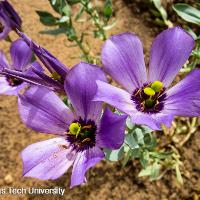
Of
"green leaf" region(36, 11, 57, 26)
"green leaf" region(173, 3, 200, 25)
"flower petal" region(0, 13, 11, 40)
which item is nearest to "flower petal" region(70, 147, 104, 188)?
"flower petal" region(0, 13, 11, 40)

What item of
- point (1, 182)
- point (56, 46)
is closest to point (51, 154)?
point (1, 182)

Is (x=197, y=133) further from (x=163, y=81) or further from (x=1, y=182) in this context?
(x=1, y=182)

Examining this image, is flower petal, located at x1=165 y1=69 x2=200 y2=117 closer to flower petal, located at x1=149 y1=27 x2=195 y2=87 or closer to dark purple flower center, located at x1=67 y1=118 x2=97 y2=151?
flower petal, located at x1=149 y1=27 x2=195 y2=87

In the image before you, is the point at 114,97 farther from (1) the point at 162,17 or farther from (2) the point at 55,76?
(1) the point at 162,17

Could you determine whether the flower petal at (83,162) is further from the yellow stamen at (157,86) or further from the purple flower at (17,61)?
the purple flower at (17,61)

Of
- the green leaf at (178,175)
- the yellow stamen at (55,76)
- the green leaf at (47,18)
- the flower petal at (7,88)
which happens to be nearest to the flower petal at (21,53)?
the flower petal at (7,88)

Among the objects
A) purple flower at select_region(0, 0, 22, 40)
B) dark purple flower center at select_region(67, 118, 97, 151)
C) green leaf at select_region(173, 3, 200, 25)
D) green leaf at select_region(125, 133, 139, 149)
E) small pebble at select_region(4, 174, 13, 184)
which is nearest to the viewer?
dark purple flower center at select_region(67, 118, 97, 151)

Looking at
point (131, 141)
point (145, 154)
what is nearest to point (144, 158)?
point (145, 154)
